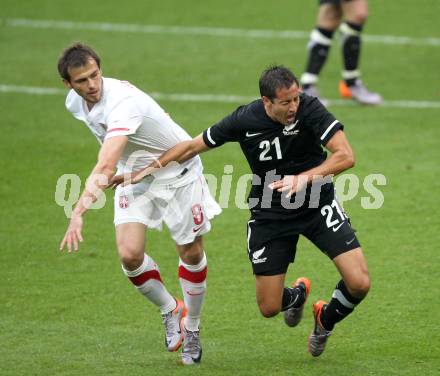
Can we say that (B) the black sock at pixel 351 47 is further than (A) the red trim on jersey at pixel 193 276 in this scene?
Yes

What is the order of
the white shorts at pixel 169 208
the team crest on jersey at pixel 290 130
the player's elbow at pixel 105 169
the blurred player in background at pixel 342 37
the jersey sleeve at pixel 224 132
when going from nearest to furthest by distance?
the player's elbow at pixel 105 169
the team crest on jersey at pixel 290 130
the jersey sleeve at pixel 224 132
the white shorts at pixel 169 208
the blurred player in background at pixel 342 37

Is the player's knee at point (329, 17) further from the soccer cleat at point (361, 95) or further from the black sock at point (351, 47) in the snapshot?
the soccer cleat at point (361, 95)

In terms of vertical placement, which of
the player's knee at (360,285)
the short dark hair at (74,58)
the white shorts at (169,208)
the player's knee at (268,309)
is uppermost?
the short dark hair at (74,58)

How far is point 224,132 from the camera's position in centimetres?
732

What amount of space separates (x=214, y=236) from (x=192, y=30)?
8.03 m

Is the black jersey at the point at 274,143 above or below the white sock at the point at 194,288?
above

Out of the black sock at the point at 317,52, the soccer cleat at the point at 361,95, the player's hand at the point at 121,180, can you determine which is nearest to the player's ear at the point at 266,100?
the player's hand at the point at 121,180

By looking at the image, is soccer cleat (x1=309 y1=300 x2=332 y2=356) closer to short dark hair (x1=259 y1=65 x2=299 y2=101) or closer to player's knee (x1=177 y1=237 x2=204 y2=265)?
player's knee (x1=177 y1=237 x2=204 y2=265)

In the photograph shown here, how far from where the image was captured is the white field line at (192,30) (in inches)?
672

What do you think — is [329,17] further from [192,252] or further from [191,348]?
[191,348]

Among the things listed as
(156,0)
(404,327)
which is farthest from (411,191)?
(156,0)

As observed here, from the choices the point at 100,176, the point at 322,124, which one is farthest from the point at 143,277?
the point at 322,124

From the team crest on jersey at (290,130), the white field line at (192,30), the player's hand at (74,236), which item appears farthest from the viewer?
the white field line at (192,30)

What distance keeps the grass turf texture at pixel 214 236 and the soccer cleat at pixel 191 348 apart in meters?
0.10
